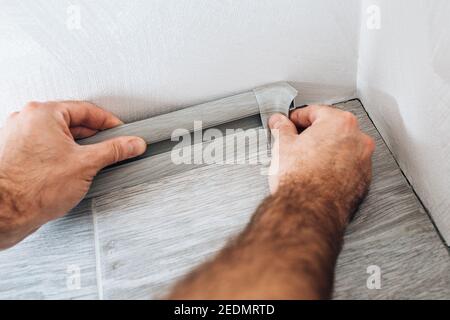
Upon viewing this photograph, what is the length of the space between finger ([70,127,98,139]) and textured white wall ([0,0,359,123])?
5cm

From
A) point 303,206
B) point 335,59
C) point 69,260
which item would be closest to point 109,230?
point 69,260

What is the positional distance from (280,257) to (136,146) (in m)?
0.32

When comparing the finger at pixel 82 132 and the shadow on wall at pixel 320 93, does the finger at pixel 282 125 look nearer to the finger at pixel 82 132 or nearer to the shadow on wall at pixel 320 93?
the shadow on wall at pixel 320 93

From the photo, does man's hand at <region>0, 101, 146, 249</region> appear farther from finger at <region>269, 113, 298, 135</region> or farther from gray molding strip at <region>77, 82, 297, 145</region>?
finger at <region>269, 113, 298, 135</region>

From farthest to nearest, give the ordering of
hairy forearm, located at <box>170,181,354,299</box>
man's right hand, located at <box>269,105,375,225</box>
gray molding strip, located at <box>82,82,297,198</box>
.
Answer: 1. gray molding strip, located at <box>82,82,297,198</box>
2. man's right hand, located at <box>269,105,375,225</box>
3. hairy forearm, located at <box>170,181,354,299</box>

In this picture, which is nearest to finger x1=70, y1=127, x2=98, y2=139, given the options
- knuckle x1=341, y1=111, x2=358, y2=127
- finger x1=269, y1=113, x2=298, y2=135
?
finger x1=269, y1=113, x2=298, y2=135

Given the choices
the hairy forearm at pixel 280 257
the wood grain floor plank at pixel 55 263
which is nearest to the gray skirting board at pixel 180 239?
the wood grain floor plank at pixel 55 263

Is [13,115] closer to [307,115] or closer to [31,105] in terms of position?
[31,105]

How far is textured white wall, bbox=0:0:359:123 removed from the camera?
0.53 m
